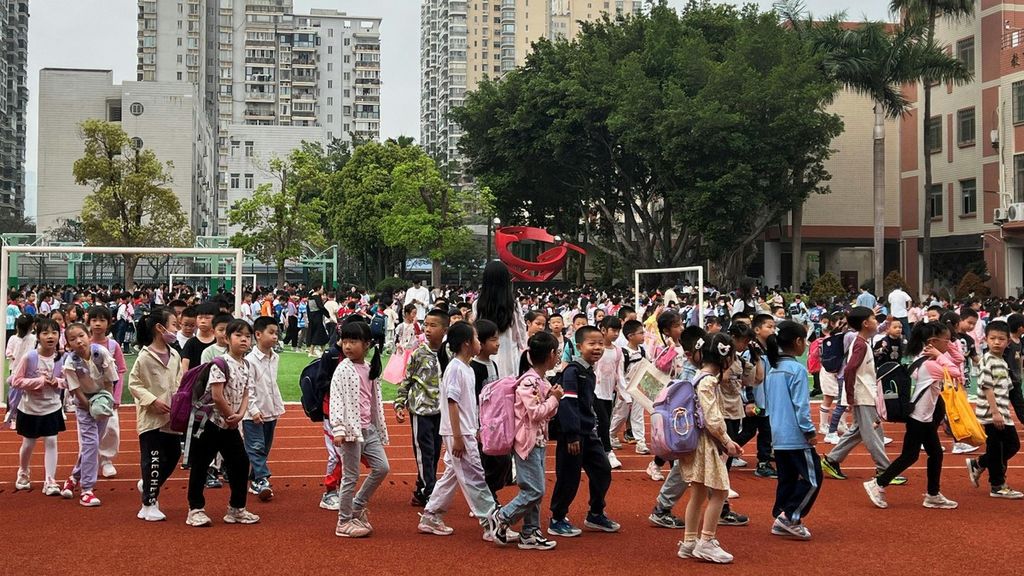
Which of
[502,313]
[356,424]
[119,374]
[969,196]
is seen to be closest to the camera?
[356,424]

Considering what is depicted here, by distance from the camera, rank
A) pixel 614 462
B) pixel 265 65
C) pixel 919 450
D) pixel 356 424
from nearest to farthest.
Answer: pixel 356 424 < pixel 919 450 < pixel 614 462 < pixel 265 65

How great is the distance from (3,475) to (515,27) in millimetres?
138331

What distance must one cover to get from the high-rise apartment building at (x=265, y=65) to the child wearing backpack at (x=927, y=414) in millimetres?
85536

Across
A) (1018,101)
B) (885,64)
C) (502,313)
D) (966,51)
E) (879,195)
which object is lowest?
(502,313)

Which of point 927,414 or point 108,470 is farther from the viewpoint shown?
point 108,470

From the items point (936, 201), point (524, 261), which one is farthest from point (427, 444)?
point (936, 201)

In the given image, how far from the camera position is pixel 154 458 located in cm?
771

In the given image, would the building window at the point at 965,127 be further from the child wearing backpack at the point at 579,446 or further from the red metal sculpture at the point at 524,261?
the child wearing backpack at the point at 579,446

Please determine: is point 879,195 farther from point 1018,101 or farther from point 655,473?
point 655,473

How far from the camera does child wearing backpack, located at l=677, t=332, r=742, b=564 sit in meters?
6.52

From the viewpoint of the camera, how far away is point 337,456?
26.6 ft

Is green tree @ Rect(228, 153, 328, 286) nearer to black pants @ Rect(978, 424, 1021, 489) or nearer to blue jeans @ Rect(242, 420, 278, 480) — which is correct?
blue jeans @ Rect(242, 420, 278, 480)

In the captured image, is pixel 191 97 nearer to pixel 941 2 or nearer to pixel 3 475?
pixel 941 2

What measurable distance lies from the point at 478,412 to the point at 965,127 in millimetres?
40165
